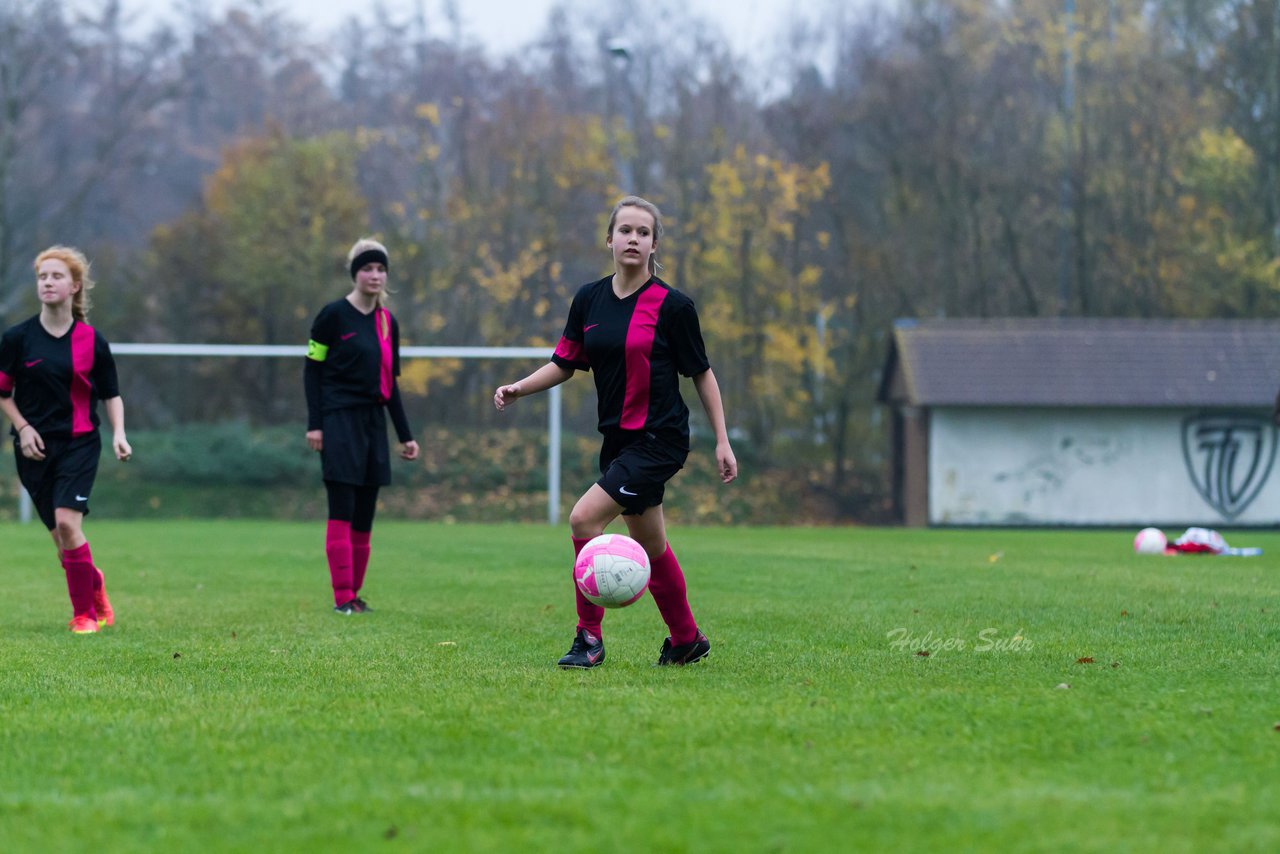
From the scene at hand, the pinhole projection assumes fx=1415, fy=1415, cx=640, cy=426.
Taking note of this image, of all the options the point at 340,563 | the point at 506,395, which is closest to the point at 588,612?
the point at 506,395

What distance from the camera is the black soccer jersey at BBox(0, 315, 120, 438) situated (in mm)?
7594

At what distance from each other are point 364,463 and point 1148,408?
2125 centimetres

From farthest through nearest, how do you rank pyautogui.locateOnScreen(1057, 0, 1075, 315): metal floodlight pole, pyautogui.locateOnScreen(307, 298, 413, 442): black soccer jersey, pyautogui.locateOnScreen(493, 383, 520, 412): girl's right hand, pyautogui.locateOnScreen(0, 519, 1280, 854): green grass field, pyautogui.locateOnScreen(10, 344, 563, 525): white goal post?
1. pyautogui.locateOnScreen(1057, 0, 1075, 315): metal floodlight pole
2. pyautogui.locateOnScreen(10, 344, 563, 525): white goal post
3. pyautogui.locateOnScreen(307, 298, 413, 442): black soccer jersey
4. pyautogui.locateOnScreen(493, 383, 520, 412): girl's right hand
5. pyautogui.locateOnScreen(0, 519, 1280, 854): green grass field

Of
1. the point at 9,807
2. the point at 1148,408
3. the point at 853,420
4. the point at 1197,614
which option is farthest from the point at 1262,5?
the point at 9,807

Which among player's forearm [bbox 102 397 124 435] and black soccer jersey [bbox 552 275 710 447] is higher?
black soccer jersey [bbox 552 275 710 447]

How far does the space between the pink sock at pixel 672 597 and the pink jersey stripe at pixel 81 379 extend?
3.52m

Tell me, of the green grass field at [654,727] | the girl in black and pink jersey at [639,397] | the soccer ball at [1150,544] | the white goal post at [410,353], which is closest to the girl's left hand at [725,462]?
the girl in black and pink jersey at [639,397]

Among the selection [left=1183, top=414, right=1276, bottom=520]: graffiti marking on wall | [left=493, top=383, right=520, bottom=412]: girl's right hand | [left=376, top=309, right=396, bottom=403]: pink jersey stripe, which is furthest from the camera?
[left=1183, top=414, right=1276, bottom=520]: graffiti marking on wall

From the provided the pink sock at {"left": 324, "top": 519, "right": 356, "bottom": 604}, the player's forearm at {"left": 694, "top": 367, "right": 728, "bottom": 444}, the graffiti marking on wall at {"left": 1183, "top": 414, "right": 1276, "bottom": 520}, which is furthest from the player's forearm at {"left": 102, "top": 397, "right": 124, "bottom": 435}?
the graffiti marking on wall at {"left": 1183, "top": 414, "right": 1276, "bottom": 520}

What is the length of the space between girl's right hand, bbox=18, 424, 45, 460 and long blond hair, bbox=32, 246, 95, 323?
28.5 inches

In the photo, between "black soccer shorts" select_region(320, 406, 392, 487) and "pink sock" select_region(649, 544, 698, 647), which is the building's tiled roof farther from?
"pink sock" select_region(649, 544, 698, 647)

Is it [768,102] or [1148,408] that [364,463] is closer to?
[1148,408]

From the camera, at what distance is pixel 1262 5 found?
29906 millimetres

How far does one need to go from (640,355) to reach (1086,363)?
23.1 meters
